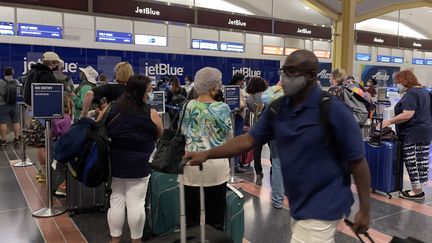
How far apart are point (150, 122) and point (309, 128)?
157cm

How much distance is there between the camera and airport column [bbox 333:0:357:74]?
38.9 ft

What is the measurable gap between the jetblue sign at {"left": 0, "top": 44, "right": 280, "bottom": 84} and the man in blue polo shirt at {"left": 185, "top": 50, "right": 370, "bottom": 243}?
8.97m

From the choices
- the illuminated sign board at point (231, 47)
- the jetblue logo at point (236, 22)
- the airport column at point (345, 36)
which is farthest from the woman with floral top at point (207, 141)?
the illuminated sign board at point (231, 47)

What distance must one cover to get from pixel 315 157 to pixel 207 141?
1153 millimetres

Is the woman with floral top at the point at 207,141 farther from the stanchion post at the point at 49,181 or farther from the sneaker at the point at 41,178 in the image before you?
the sneaker at the point at 41,178

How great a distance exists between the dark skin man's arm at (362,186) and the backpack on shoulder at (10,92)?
778 centimetres

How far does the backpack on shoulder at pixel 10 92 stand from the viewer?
7895mm

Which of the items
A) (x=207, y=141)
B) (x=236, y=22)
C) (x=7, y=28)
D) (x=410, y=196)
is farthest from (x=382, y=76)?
(x=207, y=141)

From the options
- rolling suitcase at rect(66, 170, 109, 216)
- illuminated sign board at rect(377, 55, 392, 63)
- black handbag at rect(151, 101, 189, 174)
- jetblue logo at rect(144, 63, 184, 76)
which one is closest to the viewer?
black handbag at rect(151, 101, 189, 174)

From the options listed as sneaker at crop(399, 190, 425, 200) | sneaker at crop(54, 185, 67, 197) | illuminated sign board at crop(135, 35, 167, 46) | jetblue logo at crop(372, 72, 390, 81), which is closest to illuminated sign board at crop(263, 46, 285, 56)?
illuminated sign board at crop(135, 35, 167, 46)

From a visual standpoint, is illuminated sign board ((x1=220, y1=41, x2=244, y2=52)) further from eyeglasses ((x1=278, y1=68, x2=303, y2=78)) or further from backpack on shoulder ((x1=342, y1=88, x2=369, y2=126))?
eyeglasses ((x1=278, y1=68, x2=303, y2=78))

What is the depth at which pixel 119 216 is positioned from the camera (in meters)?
3.06

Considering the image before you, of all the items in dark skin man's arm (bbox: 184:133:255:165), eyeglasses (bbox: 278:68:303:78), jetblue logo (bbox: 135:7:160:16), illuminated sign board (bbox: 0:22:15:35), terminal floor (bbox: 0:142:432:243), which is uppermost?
jetblue logo (bbox: 135:7:160:16)

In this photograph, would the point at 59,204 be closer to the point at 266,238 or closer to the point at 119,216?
the point at 119,216
